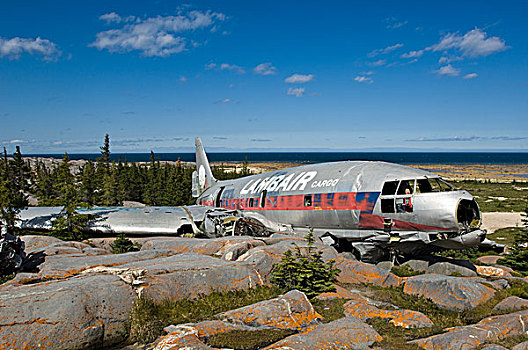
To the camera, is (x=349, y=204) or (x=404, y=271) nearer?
(x=404, y=271)

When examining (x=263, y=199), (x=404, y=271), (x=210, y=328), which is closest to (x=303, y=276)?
(x=210, y=328)

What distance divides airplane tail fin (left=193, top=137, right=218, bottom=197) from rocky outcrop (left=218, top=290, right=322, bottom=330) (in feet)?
113

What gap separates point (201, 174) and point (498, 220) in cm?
4296

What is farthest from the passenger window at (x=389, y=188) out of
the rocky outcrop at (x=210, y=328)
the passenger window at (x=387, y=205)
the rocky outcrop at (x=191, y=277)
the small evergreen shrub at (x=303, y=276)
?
the rocky outcrop at (x=210, y=328)

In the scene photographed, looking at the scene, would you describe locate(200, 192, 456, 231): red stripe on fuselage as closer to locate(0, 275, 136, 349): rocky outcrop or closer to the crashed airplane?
the crashed airplane

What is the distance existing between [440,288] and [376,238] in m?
5.57

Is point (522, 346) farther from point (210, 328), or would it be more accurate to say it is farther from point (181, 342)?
point (181, 342)

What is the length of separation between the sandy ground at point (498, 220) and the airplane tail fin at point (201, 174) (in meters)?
35.6

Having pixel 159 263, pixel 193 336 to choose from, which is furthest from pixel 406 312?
pixel 159 263

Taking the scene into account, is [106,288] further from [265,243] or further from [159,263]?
[265,243]

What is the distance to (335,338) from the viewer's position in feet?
29.4

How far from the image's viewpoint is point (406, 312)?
39.1ft

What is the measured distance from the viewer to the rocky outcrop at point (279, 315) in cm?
1027

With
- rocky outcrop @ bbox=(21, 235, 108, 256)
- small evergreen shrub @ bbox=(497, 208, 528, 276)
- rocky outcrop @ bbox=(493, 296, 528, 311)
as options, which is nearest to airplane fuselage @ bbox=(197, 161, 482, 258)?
rocky outcrop @ bbox=(493, 296, 528, 311)
